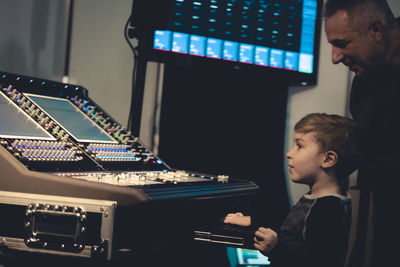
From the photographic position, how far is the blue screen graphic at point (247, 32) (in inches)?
94.3

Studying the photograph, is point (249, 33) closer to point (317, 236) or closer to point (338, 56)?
point (338, 56)

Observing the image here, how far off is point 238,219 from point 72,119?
64 centimetres

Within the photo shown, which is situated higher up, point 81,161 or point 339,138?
point 339,138

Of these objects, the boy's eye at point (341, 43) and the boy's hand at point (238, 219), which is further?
the boy's eye at point (341, 43)

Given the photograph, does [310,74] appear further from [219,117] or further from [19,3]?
[19,3]

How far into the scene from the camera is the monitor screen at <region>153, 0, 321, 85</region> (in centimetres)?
239

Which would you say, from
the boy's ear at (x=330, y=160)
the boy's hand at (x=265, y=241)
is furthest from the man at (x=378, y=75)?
the boy's hand at (x=265, y=241)

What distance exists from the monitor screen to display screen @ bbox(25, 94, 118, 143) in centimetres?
68

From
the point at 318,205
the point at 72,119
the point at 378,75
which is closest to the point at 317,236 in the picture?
the point at 318,205

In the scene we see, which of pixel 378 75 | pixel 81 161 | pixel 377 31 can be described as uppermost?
pixel 377 31

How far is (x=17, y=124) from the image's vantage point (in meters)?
1.44

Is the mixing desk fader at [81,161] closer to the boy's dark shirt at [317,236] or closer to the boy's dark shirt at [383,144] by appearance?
the boy's dark shirt at [317,236]

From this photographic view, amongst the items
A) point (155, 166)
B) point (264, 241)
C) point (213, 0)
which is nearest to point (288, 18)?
point (213, 0)

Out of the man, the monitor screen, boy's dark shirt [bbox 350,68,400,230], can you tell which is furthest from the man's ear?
the monitor screen
